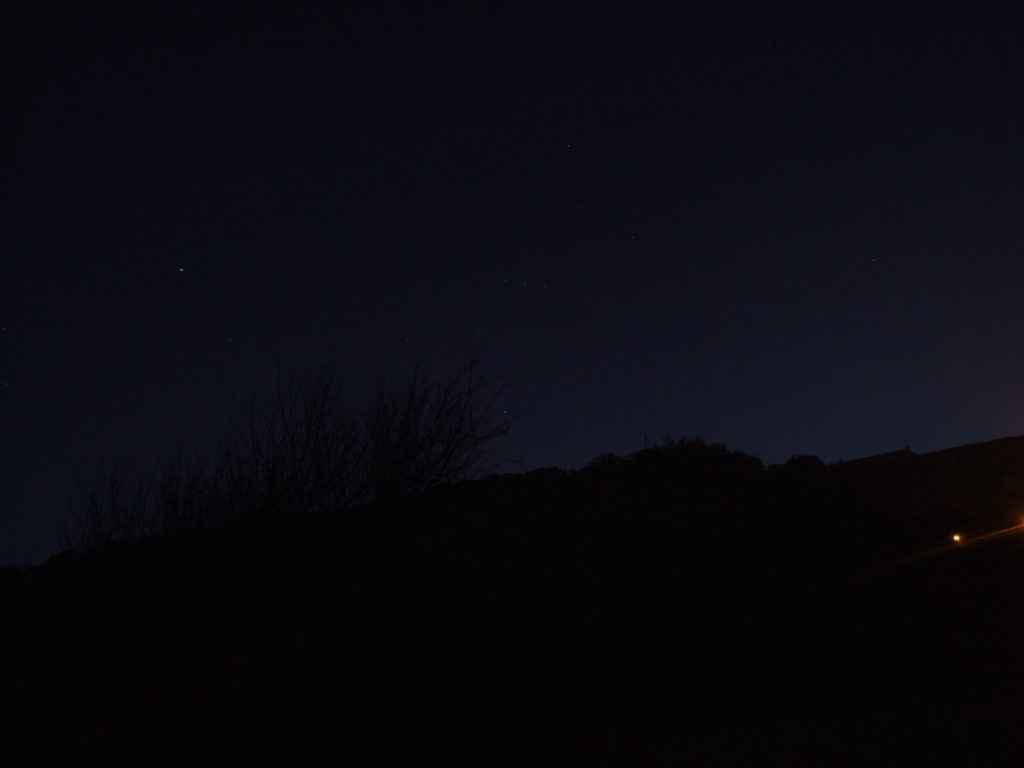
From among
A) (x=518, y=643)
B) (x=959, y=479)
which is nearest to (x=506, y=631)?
(x=518, y=643)

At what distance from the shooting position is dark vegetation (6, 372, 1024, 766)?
388cm

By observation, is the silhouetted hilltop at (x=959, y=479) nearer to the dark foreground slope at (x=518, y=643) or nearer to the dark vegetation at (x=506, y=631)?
the dark vegetation at (x=506, y=631)

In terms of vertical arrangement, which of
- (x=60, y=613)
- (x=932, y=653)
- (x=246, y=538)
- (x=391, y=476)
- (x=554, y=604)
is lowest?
(x=932, y=653)

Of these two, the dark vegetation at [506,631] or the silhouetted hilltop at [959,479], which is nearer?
the dark vegetation at [506,631]

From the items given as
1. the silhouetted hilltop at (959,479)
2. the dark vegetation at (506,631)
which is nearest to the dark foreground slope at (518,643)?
the dark vegetation at (506,631)

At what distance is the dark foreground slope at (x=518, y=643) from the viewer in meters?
3.85

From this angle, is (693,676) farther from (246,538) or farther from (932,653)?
(246,538)

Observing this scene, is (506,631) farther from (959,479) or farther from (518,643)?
(959,479)

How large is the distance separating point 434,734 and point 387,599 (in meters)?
1.58

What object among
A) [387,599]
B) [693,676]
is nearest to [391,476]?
[387,599]

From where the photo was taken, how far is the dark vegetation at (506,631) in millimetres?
3875

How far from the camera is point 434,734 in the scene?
13.1ft

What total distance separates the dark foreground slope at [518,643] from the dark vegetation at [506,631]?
0.02 metres

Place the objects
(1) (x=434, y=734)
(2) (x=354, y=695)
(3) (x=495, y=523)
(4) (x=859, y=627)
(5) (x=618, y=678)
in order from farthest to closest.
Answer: (3) (x=495, y=523), (4) (x=859, y=627), (5) (x=618, y=678), (2) (x=354, y=695), (1) (x=434, y=734)
